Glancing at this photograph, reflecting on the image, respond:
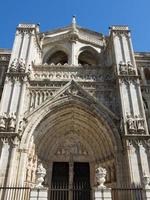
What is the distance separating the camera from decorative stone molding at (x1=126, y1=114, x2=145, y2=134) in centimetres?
1334

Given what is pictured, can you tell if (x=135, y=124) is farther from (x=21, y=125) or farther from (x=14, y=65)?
(x=14, y=65)

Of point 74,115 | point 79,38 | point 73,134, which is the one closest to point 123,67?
point 74,115

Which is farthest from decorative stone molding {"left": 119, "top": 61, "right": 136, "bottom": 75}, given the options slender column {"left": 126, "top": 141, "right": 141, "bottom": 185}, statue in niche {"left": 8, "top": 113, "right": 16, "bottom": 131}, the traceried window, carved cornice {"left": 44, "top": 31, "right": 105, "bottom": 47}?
statue in niche {"left": 8, "top": 113, "right": 16, "bottom": 131}

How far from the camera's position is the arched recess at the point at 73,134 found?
13.9m

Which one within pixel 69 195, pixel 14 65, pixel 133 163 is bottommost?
pixel 69 195

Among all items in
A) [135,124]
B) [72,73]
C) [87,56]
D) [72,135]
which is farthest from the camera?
[87,56]

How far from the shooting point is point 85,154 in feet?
49.8

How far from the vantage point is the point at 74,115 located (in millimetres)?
15430

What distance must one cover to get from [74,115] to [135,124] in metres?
3.85

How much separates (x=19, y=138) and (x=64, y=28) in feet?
43.6

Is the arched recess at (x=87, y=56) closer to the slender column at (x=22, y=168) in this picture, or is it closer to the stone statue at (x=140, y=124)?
the stone statue at (x=140, y=124)

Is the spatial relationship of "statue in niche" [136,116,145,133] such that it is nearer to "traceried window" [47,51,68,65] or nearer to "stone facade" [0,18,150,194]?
"stone facade" [0,18,150,194]

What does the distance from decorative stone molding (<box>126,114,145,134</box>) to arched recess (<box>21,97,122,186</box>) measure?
2.75 feet

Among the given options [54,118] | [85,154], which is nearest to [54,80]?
[54,118]
